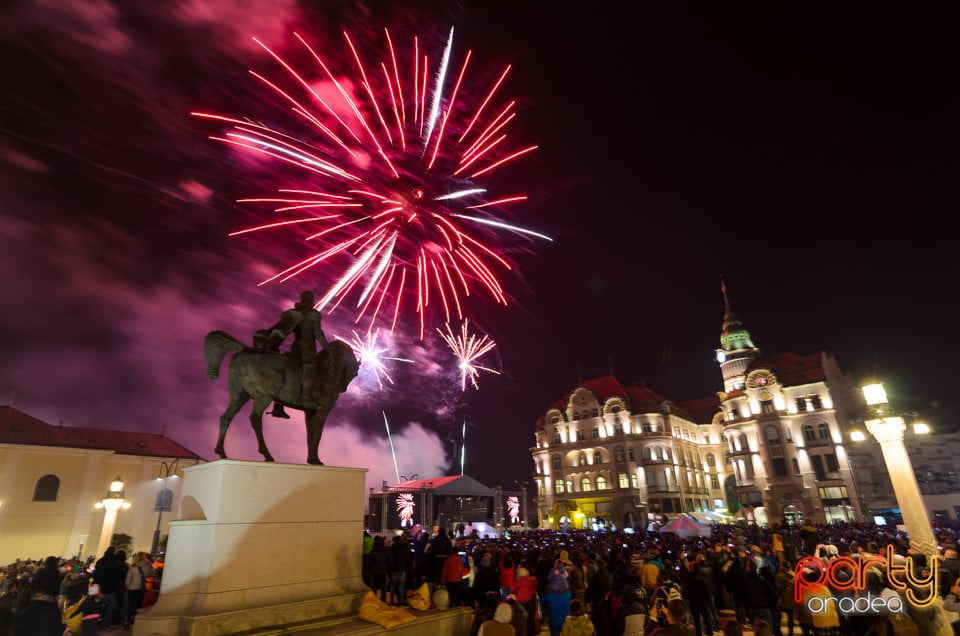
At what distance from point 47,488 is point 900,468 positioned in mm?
46561

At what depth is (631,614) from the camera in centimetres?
683

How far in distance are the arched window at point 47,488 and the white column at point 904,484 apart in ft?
150

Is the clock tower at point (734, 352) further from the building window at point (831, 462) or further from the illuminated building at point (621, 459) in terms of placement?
the building window at point (831, 462)

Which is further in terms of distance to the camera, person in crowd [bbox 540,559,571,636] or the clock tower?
the clock tower

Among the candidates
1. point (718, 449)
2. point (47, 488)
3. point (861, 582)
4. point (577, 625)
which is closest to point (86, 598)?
point (577, 625)

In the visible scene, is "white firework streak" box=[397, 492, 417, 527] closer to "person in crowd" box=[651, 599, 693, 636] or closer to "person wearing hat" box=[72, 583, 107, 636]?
"person wearing hat" box=[72, 583, 107, 636]

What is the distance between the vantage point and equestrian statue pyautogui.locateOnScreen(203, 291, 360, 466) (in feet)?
26.5

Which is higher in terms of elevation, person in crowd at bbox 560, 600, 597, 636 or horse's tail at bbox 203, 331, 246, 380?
horse's tail at bbox 203, 331, 246, 380

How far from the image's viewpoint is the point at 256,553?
22.7 feet

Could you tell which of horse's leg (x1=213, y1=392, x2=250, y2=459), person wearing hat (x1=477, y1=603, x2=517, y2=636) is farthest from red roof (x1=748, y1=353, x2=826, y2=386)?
horse's leg (x1=213, y1=392, x2=250, y2=459)

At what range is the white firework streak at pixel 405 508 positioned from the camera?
4596 cm

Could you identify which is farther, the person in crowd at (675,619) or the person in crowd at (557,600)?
the person in crowd at (557,600)

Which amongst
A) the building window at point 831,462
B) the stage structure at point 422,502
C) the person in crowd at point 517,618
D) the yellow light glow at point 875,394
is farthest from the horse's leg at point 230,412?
the building window at point 831,462

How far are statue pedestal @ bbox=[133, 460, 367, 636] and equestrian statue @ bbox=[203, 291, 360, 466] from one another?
2.81 feet
